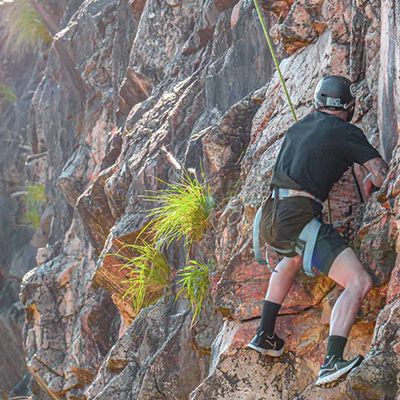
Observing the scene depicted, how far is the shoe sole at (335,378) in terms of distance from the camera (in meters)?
5.90

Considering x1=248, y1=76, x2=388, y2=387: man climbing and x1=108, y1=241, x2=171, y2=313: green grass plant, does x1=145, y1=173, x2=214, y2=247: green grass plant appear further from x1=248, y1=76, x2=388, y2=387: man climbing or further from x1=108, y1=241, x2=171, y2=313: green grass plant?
x1=248, y1=76, x2=388, y2=387: man climbing

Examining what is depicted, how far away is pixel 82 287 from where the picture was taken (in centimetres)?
1405

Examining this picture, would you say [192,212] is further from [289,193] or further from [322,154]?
[322,154]

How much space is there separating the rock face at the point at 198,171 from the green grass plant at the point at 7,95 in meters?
4.33

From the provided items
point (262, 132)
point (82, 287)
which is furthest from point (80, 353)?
point (262, 132)

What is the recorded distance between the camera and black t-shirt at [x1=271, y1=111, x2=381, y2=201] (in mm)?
6523

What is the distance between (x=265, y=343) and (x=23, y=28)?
1695 centimetres

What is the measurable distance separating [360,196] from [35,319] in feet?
28.4

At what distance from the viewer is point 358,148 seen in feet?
21.3

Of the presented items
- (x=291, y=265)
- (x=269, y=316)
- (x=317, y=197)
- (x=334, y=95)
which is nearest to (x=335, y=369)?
(x=269, y=316)

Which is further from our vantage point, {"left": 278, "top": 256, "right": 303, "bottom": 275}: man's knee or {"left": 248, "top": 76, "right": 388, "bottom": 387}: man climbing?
{"left": 278, "top": 256, "right": 303, "bottom": 275}: man's knee

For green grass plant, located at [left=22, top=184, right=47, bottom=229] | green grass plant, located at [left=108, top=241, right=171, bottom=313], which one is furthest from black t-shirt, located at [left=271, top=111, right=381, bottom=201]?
green grass plant, located at [left=22, top=184, right=47, bottom=229]

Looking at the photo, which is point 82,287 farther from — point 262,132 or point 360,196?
point 360,196

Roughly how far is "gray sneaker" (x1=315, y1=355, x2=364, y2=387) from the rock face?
139 millimetres
